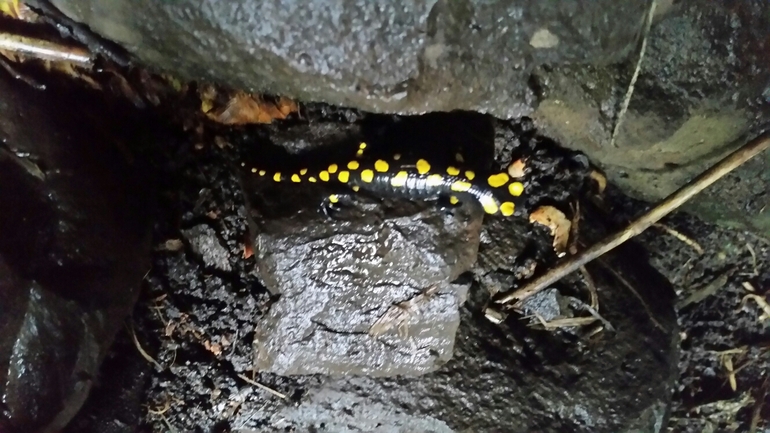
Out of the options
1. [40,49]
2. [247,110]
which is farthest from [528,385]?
[40,49]

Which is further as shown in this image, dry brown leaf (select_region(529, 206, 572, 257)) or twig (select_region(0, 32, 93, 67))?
dry brown leaf (select_region(529, 206, 572, 257))

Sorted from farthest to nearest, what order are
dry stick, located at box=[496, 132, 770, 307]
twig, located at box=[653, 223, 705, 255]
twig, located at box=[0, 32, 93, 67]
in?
twig, located at box=[653, 223, 705, 255]
dry stick, located at box=[496, 132, 770, 307]
twig, located at box=[0, 32, 93, 67]

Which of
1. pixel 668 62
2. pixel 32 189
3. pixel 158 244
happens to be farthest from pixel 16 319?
pixel 668 62

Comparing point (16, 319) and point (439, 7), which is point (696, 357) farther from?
point (16, 319)

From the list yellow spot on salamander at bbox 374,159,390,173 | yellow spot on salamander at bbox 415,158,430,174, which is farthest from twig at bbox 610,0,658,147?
yellow spot on salamander at bbox 374,159,390,173

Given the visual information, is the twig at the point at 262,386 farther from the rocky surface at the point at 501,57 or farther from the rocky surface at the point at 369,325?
the rocky surface at the point at 501,57

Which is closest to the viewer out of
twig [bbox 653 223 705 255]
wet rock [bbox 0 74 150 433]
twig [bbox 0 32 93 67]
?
wet rock [bbox 0 74 150 433]

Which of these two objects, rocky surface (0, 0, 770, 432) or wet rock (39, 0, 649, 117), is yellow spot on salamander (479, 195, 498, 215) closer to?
rocky surface (0, 0, 770, 432)

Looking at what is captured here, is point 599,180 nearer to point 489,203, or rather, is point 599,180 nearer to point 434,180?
point 489,203
